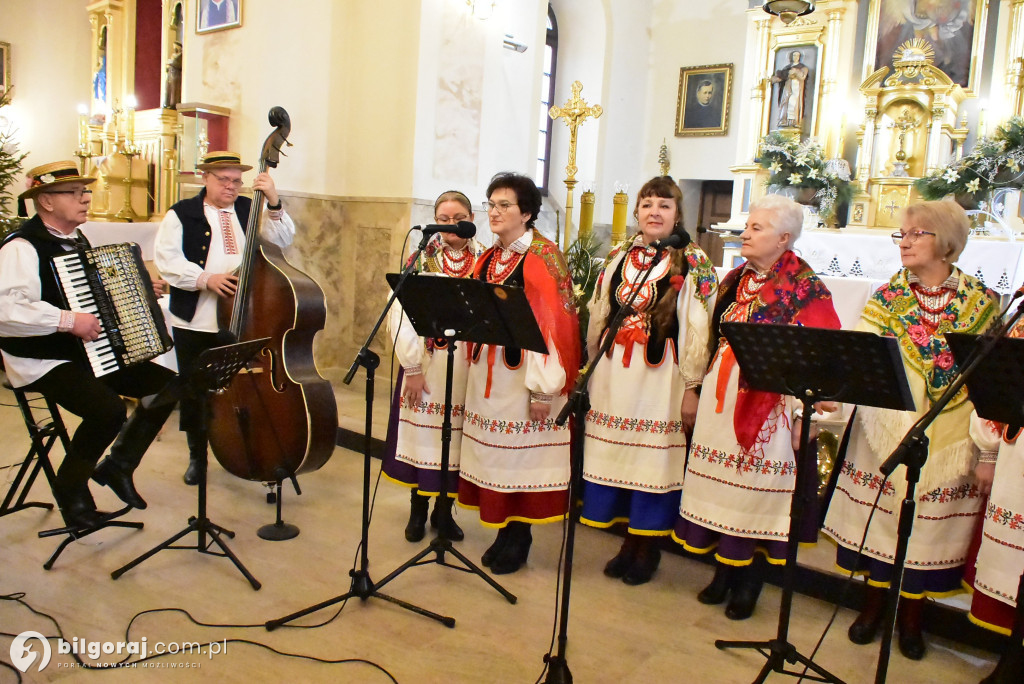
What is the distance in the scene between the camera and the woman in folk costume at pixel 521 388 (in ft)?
10.4

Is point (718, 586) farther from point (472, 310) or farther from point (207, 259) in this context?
point (207, 259)

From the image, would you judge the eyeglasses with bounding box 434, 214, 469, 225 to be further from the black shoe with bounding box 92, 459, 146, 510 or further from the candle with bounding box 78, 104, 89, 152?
the candle with bounding box 78, 104, 89, 152

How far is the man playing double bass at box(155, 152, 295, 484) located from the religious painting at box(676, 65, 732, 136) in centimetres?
814

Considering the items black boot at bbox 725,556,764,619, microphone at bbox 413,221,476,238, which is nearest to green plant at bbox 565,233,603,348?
microphone at bbox 413,221,476,238

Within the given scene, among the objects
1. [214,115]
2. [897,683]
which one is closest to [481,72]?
[214,115]

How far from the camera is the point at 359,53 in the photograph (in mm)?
6461

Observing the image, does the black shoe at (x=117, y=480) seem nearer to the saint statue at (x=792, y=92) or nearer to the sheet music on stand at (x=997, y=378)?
the sheet music on stand at (x=997, y=378)

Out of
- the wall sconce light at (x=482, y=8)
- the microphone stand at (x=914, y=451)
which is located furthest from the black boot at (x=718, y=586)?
the wall sconce light at (x=482, y=8)

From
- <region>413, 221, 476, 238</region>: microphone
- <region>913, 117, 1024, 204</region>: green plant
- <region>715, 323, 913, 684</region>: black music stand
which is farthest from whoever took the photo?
<region>913, 117, 1024, 204</region>: green plant

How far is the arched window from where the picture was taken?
36.7ft

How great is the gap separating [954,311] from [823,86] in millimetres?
7677

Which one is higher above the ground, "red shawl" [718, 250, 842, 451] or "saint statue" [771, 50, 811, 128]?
"saint statue" [771, 50, 811, 128]

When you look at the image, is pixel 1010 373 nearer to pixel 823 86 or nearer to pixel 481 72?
pixel 481 72

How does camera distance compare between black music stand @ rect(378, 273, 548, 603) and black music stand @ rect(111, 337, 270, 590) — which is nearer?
black music stand @ rect(378, 273, 548, 603)
